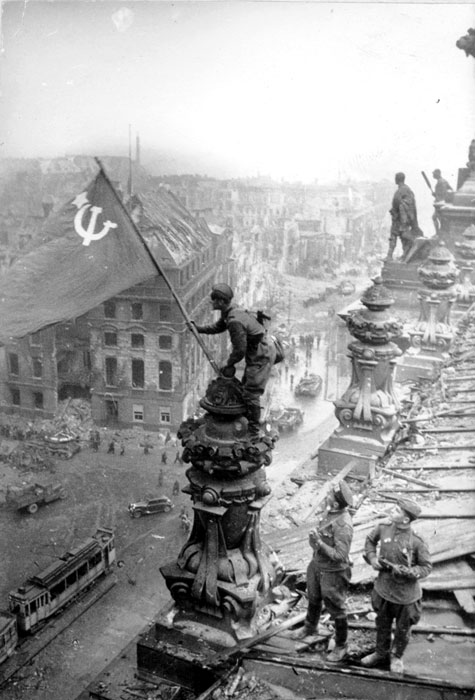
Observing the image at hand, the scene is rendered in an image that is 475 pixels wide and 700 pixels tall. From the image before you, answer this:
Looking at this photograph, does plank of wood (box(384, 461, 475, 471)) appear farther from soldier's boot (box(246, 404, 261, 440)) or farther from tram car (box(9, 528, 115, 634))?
tram car (box(9, 528, 115, 634))

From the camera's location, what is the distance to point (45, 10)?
13.2m

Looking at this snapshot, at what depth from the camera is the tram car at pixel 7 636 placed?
2527 cm

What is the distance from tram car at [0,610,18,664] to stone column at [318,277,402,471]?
62.5 ft

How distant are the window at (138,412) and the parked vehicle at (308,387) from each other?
12908 mm

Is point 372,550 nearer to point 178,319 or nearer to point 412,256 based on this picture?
point 412,256

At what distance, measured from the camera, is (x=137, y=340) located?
50000 mm

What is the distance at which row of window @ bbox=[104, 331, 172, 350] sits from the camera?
1921 inches

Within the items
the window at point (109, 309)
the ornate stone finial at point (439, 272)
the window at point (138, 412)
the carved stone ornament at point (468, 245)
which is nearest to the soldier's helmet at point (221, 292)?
the ornate stone finial at point (439, 272)

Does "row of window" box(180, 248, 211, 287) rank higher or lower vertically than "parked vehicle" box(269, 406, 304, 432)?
higher

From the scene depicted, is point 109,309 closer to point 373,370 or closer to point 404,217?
point 404,217

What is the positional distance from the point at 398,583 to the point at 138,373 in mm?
46576

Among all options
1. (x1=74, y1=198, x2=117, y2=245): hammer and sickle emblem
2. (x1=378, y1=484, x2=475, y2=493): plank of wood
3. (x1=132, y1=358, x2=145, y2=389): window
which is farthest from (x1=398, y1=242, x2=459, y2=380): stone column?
(x1=132, y1=358, x2=145, y2=389): window

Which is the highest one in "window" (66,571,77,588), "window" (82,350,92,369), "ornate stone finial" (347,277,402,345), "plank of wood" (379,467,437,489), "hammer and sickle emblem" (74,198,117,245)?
"hammer and sickle emblem" (74,198,117,245)

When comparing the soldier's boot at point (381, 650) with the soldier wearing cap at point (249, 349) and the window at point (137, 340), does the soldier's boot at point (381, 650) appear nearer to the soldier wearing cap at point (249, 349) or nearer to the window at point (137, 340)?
the soldier wearing cap at point (249, 349)
